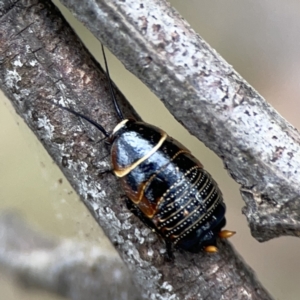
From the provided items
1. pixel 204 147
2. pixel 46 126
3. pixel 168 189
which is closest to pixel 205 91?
pixel 168 189

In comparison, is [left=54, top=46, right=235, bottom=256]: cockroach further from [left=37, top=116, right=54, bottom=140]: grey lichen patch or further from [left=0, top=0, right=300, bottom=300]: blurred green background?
[left=0, top=0, right=300, bottom=300]: blurred green background

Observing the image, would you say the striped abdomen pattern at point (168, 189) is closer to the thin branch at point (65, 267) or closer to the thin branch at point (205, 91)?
the thin branch at point (205, 91)

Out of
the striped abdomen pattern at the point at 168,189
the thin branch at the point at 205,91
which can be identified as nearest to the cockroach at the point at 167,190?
the striped abdomen pattern at the point at 168,189

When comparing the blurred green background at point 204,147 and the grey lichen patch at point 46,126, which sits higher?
the grey lichen patch at point 46,126

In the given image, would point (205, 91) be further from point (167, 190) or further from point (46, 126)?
point (46, 126)

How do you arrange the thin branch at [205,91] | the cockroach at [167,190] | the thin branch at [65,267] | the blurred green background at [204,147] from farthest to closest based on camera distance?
the blurred green background at [204,147] → the thin branch at [65,267] → the cockroach at [167,190] → the thin branch at [205,91]
